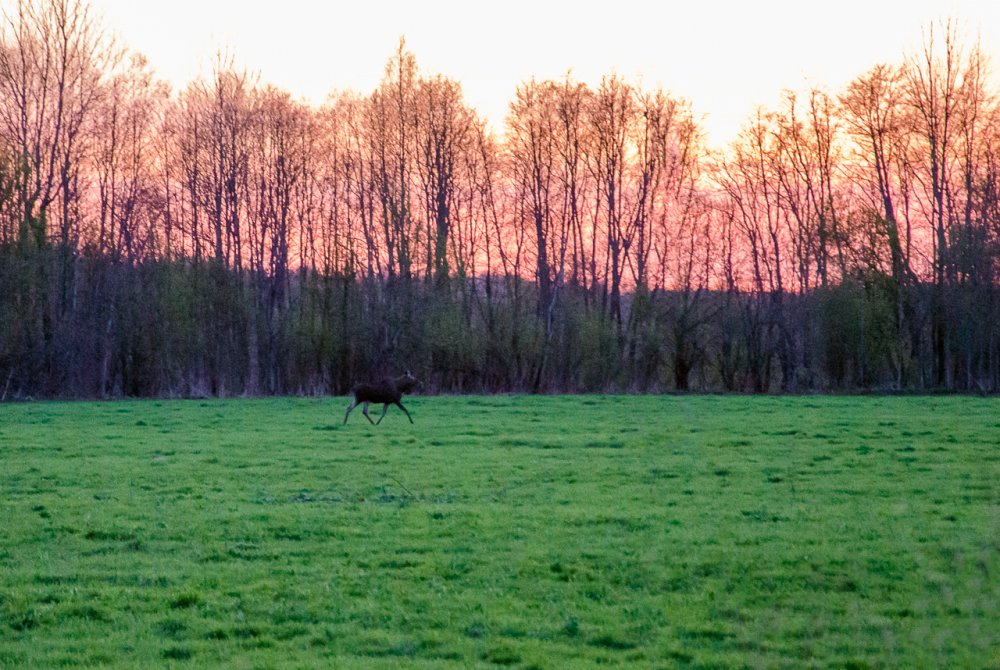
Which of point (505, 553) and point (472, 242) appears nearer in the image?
point (505, 553)

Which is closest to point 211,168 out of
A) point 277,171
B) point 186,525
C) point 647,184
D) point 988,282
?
point 277,171

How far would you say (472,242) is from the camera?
52.0m

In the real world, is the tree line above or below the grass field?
above

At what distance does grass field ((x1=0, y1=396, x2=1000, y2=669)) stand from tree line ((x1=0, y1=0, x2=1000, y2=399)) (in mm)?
23578

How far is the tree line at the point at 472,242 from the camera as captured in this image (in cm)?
4338

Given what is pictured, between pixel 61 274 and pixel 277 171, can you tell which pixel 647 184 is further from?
pixel 61 274

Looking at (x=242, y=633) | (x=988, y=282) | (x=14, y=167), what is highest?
(x=14, y=167)

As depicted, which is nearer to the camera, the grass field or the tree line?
the grass field

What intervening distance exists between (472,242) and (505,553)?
4235cm

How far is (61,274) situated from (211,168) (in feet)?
30.6

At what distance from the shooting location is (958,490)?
14.0 m

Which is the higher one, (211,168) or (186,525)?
(211,168)

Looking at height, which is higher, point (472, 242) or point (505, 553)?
point (472, 242)

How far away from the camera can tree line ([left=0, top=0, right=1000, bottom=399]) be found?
142 ft
